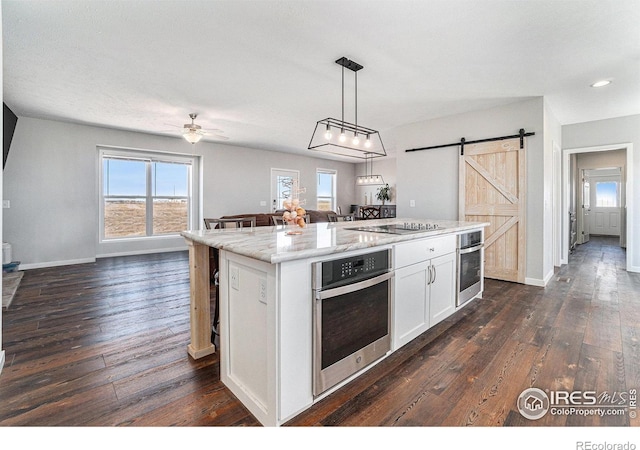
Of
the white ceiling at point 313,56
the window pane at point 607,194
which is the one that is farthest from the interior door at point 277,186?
the window pane at point 607,194

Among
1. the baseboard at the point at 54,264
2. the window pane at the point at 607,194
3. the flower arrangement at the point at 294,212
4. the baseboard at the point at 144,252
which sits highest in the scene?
the window pane at the point at 607,194

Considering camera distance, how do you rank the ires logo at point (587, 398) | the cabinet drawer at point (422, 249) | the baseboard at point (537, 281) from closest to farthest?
the ires logo at point (587, 398), the cabinet drawer at point (422, 249), the baseboard at point (537, 281)

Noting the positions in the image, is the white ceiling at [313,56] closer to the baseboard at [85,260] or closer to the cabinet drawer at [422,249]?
the cabinet drawer at [422,249]

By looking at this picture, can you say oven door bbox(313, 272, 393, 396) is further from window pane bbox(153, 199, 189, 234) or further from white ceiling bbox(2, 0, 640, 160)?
window pane bbox(153, 199, 189, 234)

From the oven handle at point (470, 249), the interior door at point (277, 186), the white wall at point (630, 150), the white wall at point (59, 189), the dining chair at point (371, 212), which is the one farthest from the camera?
the dining chair at point (371, 212)

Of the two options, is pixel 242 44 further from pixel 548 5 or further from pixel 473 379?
pixel 473 379

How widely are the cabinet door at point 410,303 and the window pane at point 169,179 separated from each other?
6.14 m

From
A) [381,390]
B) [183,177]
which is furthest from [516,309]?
[183,177]

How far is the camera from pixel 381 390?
5.87 ft

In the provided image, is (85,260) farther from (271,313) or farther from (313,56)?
(271,313)

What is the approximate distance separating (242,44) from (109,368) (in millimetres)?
2727

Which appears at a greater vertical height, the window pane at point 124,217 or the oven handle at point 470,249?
the window pane at point 124,217

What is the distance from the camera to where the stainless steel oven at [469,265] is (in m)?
2.90
